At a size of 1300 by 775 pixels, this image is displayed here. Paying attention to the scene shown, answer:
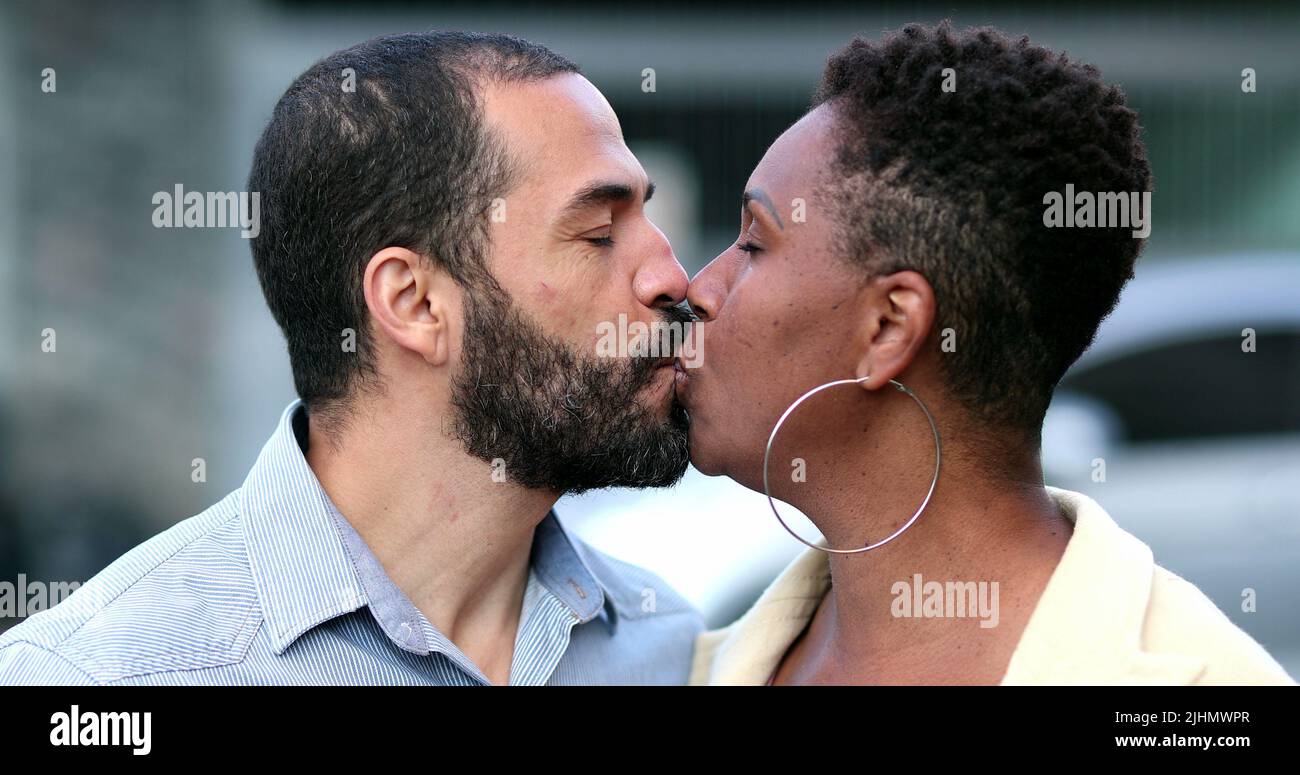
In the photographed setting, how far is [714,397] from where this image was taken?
8.64 ft

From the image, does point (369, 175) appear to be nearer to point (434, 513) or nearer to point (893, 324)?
point (434, 513)

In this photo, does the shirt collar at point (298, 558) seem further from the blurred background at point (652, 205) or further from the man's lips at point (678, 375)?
the blurred background at point (652, 205)

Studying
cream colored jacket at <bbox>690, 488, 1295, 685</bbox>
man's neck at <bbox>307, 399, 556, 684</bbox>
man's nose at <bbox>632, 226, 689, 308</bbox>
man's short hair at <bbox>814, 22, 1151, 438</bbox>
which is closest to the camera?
cream colored jacket at <bbox>690, 488, 1295, 685</bbox>

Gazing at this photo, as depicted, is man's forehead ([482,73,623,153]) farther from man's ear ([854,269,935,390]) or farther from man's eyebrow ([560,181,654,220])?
man's ear ([854,269,935,390])

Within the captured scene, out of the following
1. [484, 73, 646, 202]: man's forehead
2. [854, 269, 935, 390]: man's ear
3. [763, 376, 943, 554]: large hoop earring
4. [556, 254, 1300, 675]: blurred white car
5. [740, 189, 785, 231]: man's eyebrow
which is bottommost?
[556, 254, 1300, 675]: blurred white car

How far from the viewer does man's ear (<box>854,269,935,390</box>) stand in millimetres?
2291

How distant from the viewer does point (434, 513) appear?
2.72m

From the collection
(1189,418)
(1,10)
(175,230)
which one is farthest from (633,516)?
(1,10)

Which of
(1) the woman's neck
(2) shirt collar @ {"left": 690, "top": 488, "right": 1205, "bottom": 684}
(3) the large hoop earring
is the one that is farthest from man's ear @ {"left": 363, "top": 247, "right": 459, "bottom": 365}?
(2) shirt collar @ {"left": 690, "top": 488, "right": 1205, "bottom": 684}

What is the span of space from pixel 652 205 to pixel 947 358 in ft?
23.0

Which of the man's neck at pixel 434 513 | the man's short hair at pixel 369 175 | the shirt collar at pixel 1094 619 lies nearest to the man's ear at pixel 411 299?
the man's short hair at pixel 369 175

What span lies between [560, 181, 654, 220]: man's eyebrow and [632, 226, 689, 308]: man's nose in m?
0.14

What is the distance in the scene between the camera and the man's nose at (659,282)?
2799mm

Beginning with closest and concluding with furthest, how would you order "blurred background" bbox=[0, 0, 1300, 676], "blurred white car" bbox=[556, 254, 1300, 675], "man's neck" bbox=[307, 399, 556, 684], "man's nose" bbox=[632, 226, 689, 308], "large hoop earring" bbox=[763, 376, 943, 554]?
"large hoop earring" bbox=[763, 376, 943, 554] < "man's neck" bbox=[307, 399, 556, 684] < "man's nose" bbox=[632, 226, 689, 308] < "blurred white car" bbox=[556, 254, 1300, 675] < "blurred background" bbox=[0, 0, 1300, 676]
